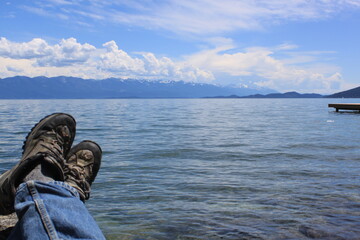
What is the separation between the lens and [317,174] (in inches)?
290

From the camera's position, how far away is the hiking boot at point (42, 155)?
228 cm

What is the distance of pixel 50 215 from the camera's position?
5.81 ft

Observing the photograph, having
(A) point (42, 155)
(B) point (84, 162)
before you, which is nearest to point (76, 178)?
(B) point (84, 162)

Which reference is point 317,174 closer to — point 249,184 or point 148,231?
point 249,184

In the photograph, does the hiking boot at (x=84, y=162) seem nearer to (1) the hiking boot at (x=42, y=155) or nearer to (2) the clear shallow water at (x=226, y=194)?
(1) the hiking boot at (x=42, y=155)

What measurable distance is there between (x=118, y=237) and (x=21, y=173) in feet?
7.06

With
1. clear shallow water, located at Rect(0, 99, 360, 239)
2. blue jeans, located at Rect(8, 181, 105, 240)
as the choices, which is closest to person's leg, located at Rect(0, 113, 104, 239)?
blue jeans, located at Rect(8, 181, 105, 240)

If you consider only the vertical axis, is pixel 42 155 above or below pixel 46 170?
above

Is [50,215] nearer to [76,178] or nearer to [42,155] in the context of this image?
[42,155]

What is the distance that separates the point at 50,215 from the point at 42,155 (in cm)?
78

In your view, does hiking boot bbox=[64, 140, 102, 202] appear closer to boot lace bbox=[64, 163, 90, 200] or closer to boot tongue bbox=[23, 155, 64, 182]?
boot lace bbox=[64, 163, 90, 200]

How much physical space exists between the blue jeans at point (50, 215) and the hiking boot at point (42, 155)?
0.35 metres

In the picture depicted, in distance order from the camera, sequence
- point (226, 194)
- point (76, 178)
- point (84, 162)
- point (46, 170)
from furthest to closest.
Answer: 1. point (226, 194)
2. point (84, 162)
3. point (76, 178)
4. point (46, 170)

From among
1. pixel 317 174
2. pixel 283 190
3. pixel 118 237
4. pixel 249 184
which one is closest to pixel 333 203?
pixel 283 190
